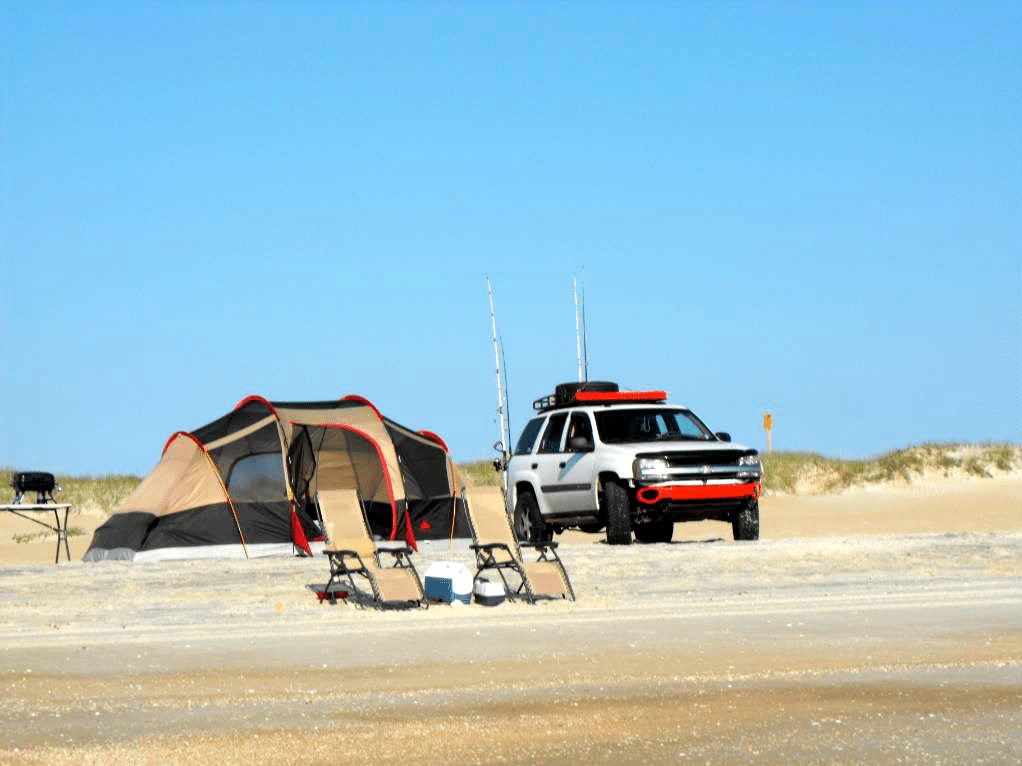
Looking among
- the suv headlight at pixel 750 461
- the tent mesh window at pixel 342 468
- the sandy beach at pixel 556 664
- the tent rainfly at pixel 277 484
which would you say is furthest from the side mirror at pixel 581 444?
the tent mesh window at pixel 342 468

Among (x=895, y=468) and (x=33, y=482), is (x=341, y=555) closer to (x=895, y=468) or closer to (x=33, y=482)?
(x=33, y=482)

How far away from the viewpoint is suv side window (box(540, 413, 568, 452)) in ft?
73.9

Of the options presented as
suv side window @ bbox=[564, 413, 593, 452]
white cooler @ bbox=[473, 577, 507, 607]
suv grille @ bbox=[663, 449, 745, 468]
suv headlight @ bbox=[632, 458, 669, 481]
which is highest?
suv side window @ bbox=[564, 413, 593, 452]

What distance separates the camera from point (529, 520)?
74.4 feet

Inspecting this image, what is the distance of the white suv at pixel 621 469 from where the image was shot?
68.2 ft

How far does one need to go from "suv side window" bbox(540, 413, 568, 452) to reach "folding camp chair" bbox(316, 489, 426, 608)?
4727 mm

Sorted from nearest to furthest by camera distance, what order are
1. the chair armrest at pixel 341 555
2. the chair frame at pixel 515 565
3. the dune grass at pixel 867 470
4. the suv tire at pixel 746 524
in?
the chair armrest at pixel 341 555 → the chair frame at pixel 515 565 → the suv tire at pixel 746 524 → the dune grass at pixel 867 470

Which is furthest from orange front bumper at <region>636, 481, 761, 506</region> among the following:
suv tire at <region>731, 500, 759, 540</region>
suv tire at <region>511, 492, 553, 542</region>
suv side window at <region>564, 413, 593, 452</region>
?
suv tire at <region>511, 492, 553, 542</region>

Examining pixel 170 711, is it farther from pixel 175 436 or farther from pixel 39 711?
pixel 175 436

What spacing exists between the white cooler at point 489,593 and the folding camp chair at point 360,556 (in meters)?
0.62

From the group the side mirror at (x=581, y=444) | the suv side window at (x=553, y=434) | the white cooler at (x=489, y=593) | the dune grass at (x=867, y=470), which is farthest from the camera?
the dune grass at (x=867, y=470)

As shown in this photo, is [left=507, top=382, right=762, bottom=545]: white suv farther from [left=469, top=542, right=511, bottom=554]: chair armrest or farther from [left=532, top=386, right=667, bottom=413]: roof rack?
[left=469, top=542, right=511, bottom=554]: chair armrest

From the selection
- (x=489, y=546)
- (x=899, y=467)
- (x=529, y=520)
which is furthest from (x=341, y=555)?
(x=899, y=467)

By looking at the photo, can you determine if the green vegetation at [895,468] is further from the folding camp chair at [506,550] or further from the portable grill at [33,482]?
the folding camp chair at [506,550]
